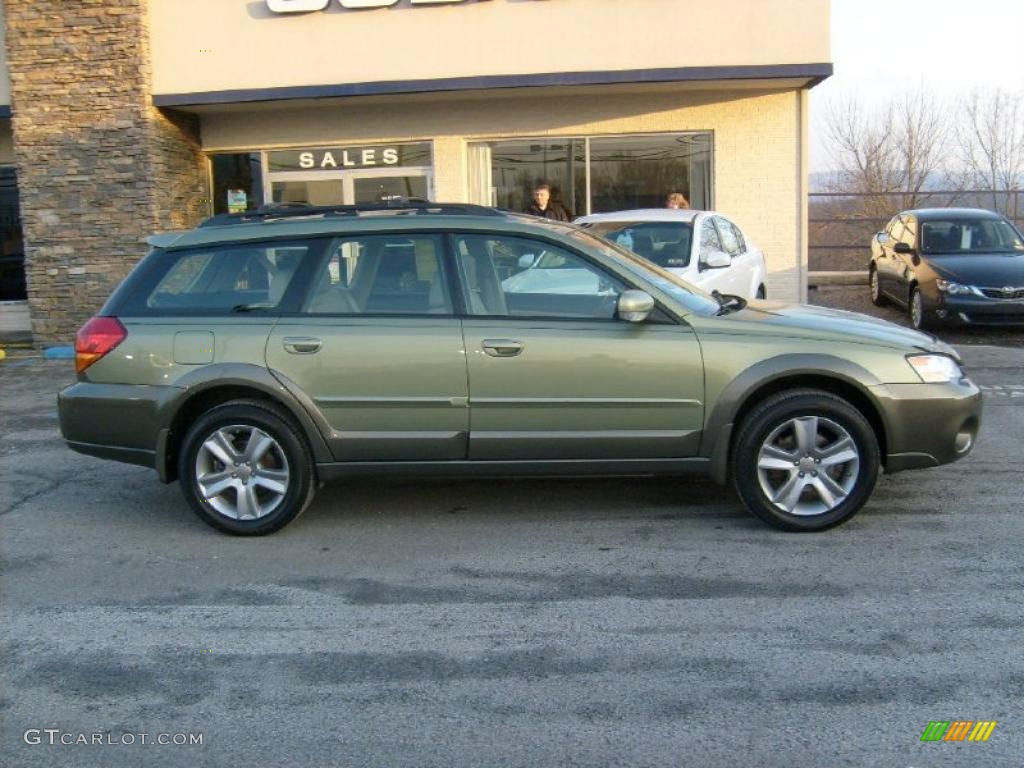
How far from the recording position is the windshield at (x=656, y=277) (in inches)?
236

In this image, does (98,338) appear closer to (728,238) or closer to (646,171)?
(728,238)

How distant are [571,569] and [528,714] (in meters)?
1.53

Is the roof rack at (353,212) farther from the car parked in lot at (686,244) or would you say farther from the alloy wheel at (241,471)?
the car parked in lot at (686,244)

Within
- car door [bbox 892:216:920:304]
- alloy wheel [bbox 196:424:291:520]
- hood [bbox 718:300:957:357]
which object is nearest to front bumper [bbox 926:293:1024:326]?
car door [bbox 892:216:920:304]

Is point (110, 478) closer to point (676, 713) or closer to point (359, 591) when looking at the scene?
point (359, 591)

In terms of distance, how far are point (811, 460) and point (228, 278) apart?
3.34 meters

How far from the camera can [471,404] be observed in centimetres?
579

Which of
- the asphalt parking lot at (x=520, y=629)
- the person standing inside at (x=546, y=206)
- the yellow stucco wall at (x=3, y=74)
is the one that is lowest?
the asphalt parking lot at (x=520, y=629)

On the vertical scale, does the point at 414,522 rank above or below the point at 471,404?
below

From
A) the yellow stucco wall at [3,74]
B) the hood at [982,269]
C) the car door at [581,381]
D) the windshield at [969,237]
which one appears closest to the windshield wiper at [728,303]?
the car door at [581,381]

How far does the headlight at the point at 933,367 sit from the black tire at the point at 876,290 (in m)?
10.2

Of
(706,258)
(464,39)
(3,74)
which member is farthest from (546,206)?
(3,74)

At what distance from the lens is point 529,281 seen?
235 inches

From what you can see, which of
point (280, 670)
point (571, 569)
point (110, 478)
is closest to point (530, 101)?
point (110, 478)
